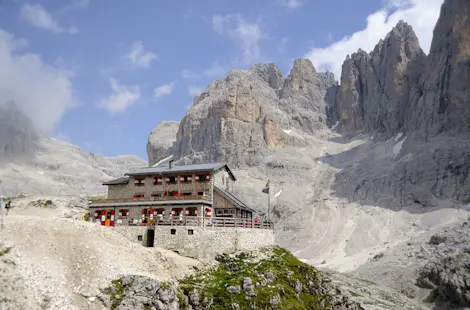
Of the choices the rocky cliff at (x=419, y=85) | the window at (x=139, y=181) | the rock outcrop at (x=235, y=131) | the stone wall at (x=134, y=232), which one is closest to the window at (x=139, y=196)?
the window at (x=139, y=181)

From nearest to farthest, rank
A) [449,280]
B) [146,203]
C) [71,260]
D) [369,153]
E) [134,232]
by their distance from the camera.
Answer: [71,260] → [134,232] → [146,203] → [449,280] → [369,153]

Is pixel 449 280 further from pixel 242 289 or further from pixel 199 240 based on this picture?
pixel 199 240

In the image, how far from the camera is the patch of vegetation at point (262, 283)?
125 feet

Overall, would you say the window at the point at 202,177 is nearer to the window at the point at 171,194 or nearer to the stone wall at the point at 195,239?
the window at the point at 171,194

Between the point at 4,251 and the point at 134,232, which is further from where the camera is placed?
the point at 134,232

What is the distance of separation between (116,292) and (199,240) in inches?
541

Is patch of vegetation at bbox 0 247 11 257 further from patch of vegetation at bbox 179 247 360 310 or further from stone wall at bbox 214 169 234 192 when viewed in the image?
stone wall at bbox 214 169 234 192

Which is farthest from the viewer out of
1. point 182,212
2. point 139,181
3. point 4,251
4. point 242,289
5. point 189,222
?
point 139,181

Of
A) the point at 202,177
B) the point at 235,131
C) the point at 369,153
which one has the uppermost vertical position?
the point at 235,131

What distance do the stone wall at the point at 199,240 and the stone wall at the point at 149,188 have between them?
8814 millimetres

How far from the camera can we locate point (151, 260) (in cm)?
4116

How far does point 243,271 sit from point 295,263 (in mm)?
8753

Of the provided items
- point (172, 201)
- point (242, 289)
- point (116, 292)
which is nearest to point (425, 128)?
point (172, 201)

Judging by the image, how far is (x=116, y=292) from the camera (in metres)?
34.3
